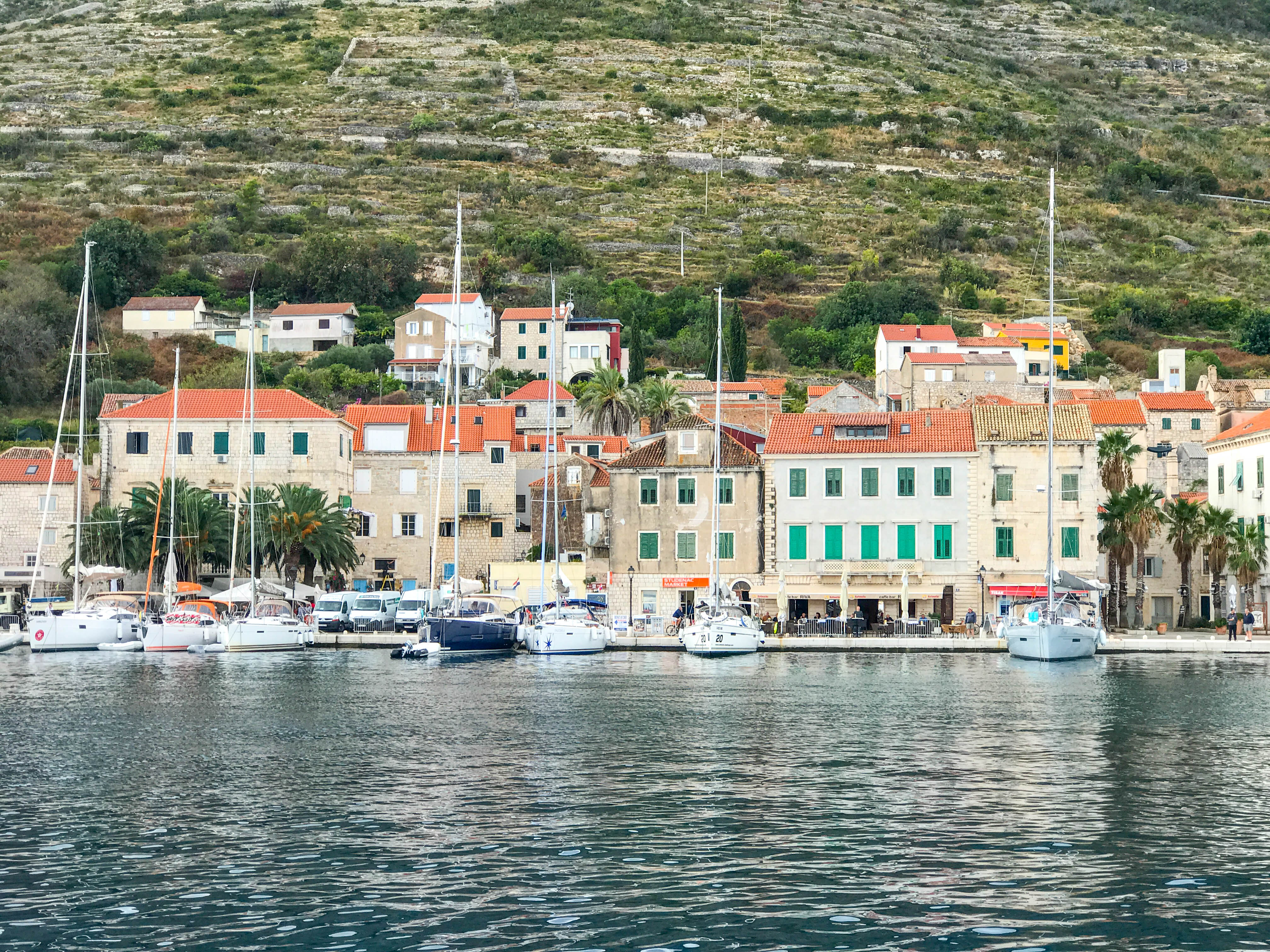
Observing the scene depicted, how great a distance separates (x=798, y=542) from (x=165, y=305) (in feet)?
269

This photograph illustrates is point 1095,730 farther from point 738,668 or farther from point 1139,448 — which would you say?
point 1139,448

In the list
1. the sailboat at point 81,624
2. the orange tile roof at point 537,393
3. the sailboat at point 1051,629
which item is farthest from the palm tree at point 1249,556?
the orange tile roof at point 537,393

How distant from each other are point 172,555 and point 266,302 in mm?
81617

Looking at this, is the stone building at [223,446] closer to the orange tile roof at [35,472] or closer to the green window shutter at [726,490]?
the orange tile roof at [35,472]

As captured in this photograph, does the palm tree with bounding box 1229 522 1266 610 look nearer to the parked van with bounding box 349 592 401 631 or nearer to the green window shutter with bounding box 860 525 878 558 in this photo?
the green window shutter with bounding box 860 525 878 558

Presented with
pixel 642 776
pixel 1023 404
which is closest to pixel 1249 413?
pixel 1023 404

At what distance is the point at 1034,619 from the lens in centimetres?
5819

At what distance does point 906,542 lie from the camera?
67.6 meters

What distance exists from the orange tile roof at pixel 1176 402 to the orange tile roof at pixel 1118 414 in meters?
9.99

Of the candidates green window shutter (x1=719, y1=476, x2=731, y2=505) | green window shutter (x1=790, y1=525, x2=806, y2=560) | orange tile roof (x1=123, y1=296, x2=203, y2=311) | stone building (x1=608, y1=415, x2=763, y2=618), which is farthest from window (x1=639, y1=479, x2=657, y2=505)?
orange tile roof (x1=123, y1=296, x2=203, y2=311)

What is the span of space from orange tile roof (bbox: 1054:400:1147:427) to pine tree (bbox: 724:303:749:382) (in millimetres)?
32015

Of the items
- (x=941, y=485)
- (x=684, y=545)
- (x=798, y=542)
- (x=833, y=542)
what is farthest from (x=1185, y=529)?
(x=684, y=545)

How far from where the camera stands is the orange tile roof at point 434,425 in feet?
265

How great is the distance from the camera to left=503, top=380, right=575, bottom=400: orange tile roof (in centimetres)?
10131
